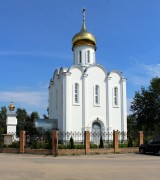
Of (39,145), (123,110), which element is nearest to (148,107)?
(123,110)

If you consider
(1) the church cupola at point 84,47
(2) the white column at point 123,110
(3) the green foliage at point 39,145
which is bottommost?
(3) the green foliage at point 39,145

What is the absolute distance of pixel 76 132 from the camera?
3309 cm

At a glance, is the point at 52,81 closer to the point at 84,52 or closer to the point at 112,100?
the point at 84,52

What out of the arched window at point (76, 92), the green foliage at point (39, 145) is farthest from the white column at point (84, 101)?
the green foliage at point (39, 145)

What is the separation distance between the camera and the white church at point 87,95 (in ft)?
111

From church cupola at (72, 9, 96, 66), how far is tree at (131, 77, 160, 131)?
12.4 meters

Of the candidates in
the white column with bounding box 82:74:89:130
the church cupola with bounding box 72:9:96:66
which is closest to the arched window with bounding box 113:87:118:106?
the white column with bounding box 82:74:89:130

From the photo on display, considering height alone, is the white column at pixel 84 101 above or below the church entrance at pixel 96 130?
above

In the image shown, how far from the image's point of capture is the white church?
3378 cm

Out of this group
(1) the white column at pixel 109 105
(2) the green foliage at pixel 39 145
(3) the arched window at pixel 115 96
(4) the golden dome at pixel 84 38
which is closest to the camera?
(2) the green foliage at pixel 39 145

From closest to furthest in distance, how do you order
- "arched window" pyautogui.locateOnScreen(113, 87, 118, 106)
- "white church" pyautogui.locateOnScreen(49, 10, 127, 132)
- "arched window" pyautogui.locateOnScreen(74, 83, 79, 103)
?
"white church" pyautogui.locateOnScreen(49, 10, 127, 132), "arched window" pyautogui.locateOnScreen(74, 83, 79, 103), "arched window" pyautogui.locateOnScreen(113, 87, 118, 106)

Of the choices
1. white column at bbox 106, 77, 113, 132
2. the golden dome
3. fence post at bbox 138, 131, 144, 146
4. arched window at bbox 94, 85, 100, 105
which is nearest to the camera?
fence post at bbox 138, 131, 144, 146

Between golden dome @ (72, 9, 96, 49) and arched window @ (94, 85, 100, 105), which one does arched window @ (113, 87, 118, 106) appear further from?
golden dome @ (72, 9, 96, 49)

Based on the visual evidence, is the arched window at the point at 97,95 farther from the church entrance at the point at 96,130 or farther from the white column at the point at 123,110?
the white column at the point at 123,110
